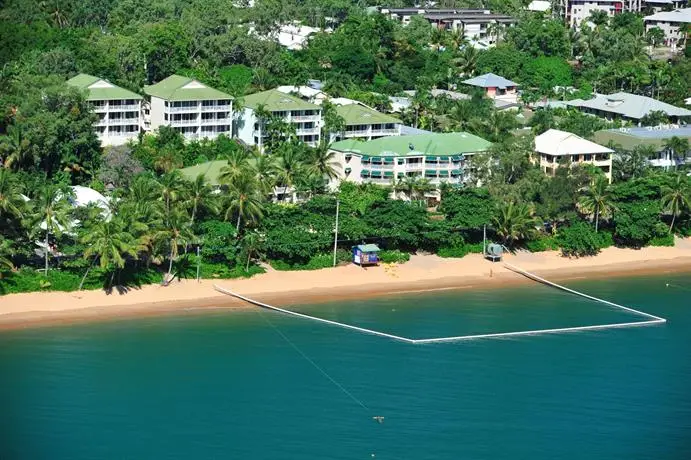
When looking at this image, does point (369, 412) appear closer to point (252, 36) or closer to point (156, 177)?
point (156, 177)

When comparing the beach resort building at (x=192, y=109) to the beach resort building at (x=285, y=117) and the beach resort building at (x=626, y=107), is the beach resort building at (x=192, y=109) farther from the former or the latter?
the beach resort building at (x=626, y=107)

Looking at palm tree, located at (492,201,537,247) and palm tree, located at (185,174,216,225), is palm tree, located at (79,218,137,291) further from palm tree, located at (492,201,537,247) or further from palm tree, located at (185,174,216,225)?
palm tree, located at (492,201,537,247)

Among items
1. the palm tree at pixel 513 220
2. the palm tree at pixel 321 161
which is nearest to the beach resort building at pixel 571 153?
the palm tree at pixel 513 220

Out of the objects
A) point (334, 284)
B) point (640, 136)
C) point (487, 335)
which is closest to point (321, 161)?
point (334, 284)

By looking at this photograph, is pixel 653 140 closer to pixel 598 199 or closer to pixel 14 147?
pixel 598 199

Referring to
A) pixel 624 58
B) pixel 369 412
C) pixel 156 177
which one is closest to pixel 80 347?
pixel 369 412

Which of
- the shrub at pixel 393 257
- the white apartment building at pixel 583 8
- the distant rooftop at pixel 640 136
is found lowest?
the shrub at pixel 393 257

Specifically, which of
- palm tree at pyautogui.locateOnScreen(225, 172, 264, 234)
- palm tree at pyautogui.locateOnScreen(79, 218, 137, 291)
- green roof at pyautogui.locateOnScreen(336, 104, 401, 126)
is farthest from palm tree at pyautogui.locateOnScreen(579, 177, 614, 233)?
palm tree at pyautogui.locateOnScreen(79, 218, 137, 291)
